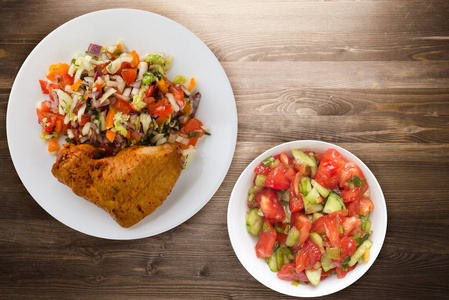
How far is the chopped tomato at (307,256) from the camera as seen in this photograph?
2279 millimetres

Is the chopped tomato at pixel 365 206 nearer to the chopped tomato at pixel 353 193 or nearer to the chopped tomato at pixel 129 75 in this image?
the chopped tomato at pixel 353 193

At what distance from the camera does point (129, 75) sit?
225 cm

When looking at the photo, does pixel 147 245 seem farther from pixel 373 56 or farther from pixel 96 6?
pixel 373 56

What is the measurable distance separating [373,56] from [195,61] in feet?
4.28

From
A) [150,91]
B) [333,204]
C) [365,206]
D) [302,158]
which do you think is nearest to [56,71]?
[150,91]

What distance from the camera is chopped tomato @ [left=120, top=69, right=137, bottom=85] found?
88.4 inches

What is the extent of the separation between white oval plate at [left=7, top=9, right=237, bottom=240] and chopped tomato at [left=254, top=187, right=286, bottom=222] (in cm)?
31

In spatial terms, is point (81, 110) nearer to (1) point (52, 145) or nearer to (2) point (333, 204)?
(1) point (52, 145)

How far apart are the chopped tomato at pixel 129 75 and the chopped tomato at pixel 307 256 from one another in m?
1.51

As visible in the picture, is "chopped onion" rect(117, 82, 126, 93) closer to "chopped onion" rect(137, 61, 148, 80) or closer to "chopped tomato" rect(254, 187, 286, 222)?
"chopped onion" rect(137, 61, 148, 80)

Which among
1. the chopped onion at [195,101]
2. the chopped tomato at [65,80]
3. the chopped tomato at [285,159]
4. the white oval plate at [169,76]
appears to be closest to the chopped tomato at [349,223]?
the chopped tomato at [285,159]

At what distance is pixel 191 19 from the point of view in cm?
262

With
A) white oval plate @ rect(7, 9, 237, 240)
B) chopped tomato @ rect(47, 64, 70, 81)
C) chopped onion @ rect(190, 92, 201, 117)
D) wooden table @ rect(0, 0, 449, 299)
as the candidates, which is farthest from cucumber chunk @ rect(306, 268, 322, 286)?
chopped tomato @ rect(47, 64, 70, 81)

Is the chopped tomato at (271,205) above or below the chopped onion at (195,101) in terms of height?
below
